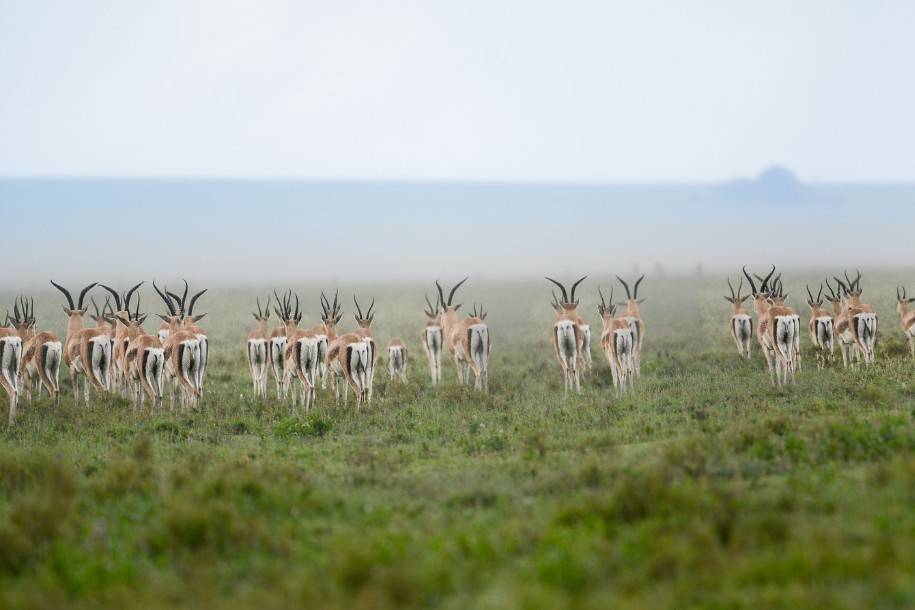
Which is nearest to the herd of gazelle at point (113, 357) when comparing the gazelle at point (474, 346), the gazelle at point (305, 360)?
the gazelle at point (305, 360)

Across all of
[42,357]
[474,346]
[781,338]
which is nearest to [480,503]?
[474,346]

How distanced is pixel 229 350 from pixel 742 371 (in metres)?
20.4

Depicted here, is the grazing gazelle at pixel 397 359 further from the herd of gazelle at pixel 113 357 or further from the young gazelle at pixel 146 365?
the young gazelle at pixel 146 365

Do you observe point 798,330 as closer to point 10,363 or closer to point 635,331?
point 635,331

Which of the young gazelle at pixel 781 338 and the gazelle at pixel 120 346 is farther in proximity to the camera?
the gazelle at pixel 120 346

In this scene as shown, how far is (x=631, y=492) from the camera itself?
9.26m

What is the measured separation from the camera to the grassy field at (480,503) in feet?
24.1

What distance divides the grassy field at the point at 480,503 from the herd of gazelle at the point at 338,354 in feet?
3.81

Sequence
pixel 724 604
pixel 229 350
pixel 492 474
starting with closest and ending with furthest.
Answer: pixel 724 604 → pixel 492 474 → pixel 229 350

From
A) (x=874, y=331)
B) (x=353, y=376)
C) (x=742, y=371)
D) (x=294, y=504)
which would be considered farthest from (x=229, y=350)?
(x=294, y=504)

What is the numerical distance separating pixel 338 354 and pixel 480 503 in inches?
412

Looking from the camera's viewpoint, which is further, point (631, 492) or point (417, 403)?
point (417, 403)

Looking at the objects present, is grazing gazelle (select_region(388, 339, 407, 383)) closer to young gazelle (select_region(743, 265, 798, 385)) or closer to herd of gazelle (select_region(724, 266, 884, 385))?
herd of gazelle (select_region(724, 266, 884, 385))

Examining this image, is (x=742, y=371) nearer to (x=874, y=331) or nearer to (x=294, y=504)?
(x=874, y=331)
